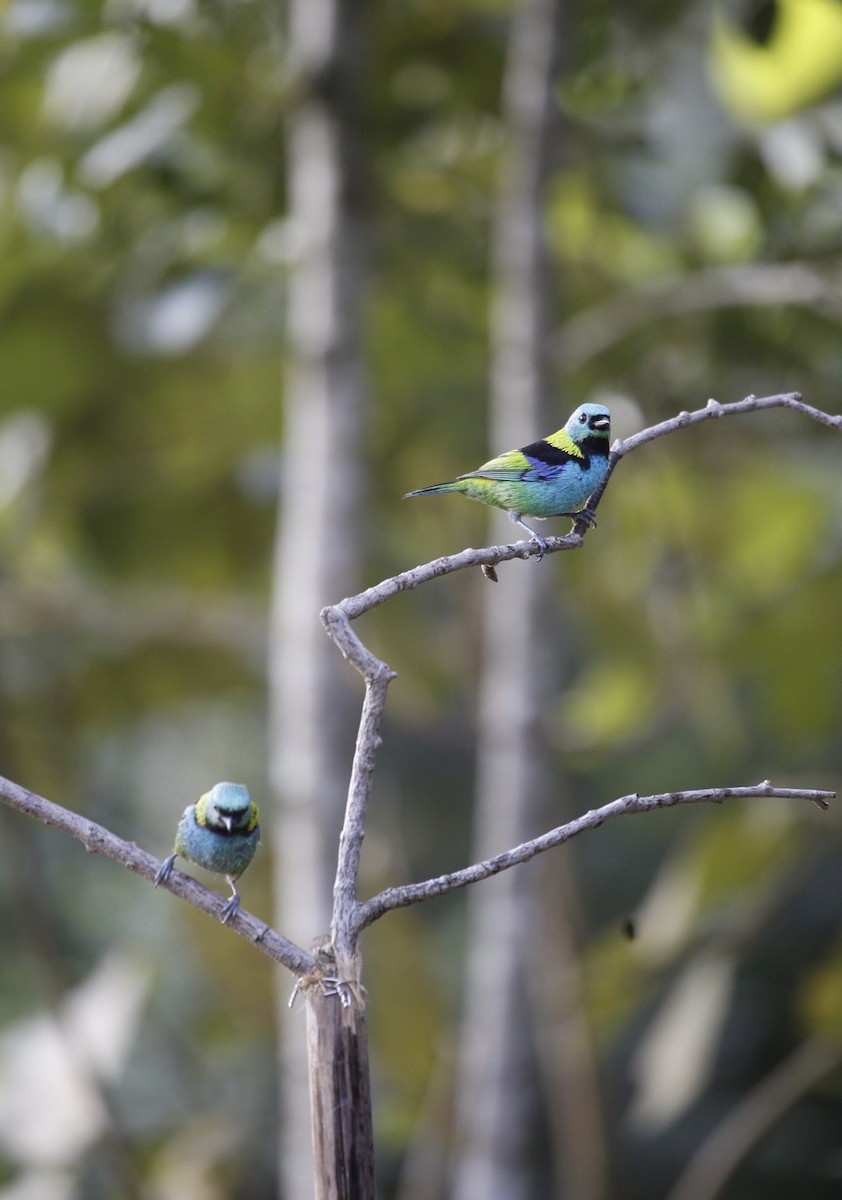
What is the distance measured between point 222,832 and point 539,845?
0.42m

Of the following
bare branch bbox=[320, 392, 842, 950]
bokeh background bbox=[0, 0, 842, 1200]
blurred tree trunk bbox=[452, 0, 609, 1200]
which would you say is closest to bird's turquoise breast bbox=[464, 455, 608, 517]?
bare branch bbox=[320, 392, 842, 950]

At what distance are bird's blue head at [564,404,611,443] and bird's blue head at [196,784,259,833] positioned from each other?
14.7 inches

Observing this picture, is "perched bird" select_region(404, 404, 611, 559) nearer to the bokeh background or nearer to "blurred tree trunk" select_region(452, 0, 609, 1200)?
the bokeh background

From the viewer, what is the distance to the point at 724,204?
10.8ft

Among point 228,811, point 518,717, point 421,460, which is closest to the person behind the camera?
point 228,811

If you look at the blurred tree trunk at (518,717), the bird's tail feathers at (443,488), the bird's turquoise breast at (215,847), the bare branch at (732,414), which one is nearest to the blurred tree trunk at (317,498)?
the blurred tree trunk at (518,717)

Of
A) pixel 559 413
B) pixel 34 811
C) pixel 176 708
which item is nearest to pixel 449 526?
pixel 559 413

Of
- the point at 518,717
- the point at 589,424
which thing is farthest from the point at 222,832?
the point at 518,717

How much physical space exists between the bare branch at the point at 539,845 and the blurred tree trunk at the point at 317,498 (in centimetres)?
186

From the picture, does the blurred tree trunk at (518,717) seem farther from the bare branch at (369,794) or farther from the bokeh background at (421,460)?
the bare branch at (369,794)

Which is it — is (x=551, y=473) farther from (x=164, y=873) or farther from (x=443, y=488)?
(x=164, y=873)

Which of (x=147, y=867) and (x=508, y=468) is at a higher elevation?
(x=508, y=468)

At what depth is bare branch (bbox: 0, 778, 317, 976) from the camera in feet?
2.31

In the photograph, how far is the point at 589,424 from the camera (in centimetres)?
89
